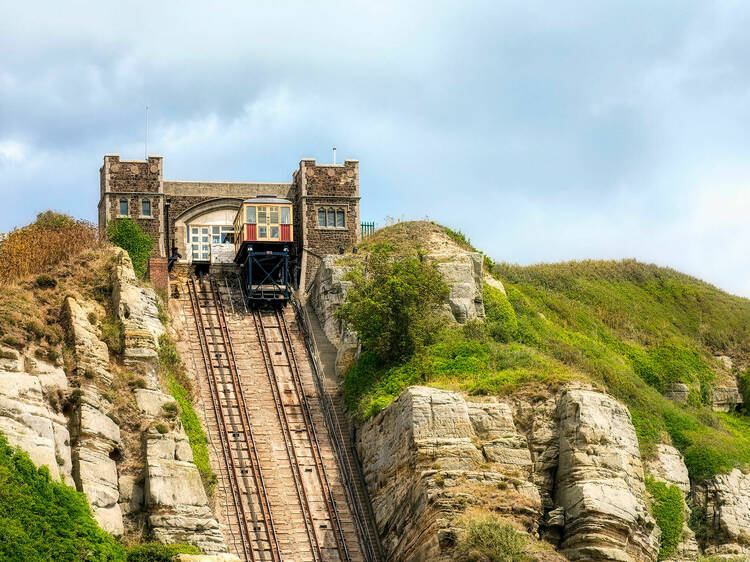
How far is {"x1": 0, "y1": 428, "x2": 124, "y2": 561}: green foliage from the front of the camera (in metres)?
33.5

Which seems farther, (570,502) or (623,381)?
(623,381)

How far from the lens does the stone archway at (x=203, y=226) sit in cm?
6694

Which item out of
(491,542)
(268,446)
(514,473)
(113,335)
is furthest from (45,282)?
(491,542)

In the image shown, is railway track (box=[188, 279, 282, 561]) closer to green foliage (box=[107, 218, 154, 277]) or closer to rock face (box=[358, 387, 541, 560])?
green foliage (box=[107, 218, 154, 277])

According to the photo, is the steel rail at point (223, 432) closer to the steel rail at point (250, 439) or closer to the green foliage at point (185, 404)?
the steel rail at point (250, 439)

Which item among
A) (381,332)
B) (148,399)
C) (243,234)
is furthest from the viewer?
(243,234)

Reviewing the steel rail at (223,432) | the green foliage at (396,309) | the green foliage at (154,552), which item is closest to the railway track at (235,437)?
the steel rail at (223,432)

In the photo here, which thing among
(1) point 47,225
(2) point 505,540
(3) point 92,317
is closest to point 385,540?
(2) point 505,540

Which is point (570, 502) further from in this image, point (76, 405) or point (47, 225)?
point (47, 225)

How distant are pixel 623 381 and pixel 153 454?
2160 centimetres

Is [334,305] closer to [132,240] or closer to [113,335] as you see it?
[132,240]

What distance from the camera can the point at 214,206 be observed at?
68188 millimetres

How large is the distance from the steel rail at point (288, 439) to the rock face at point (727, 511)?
14.6 m

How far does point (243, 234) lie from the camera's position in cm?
6322
